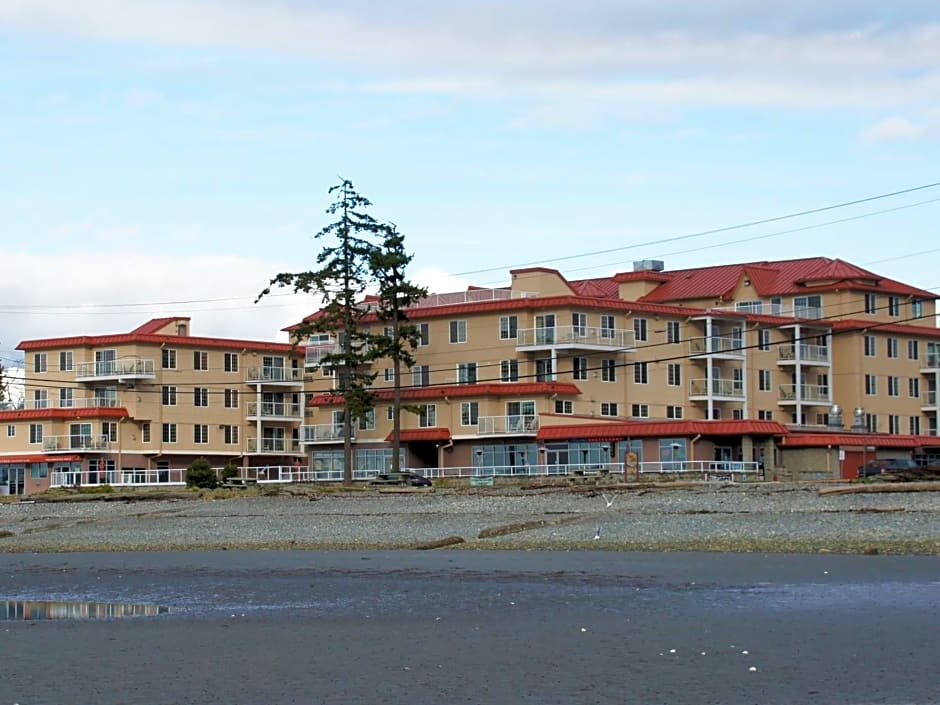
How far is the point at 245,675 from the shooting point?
16469mm

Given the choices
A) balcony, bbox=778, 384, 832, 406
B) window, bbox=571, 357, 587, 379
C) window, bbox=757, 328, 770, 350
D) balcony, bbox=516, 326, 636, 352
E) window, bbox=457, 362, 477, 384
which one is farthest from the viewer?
balcony, bbox=778, 384, 832, 406

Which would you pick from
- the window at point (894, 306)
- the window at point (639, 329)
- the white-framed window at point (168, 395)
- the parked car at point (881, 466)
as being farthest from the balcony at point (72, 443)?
the window at point (894, 306)

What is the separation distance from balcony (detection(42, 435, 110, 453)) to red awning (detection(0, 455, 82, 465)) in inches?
18.3

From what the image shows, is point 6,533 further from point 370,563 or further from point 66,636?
point 66,636

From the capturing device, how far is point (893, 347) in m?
104

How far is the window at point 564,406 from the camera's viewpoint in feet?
290

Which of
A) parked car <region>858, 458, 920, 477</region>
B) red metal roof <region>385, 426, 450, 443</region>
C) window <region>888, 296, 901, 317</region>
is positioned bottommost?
parked car <region>858, 458, 920, 477</region>

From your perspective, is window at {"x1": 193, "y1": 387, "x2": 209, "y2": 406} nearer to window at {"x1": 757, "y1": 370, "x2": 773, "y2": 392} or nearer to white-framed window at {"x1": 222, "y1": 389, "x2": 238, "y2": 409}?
white-framed window at {"x1": 222, "y1": 389, "x2": 238, "y2": 409}

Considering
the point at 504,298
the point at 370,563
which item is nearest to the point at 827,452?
the point at 504,298

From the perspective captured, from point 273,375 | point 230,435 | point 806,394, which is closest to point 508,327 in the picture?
point 806,394

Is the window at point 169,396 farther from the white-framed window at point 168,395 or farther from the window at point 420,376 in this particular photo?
the window at point 420,376

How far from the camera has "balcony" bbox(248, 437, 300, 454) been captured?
109000 millimetres

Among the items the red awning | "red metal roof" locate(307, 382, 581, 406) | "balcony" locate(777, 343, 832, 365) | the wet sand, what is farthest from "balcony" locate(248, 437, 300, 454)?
the wet sand

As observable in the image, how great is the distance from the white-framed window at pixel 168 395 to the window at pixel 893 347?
50022 millimetres
